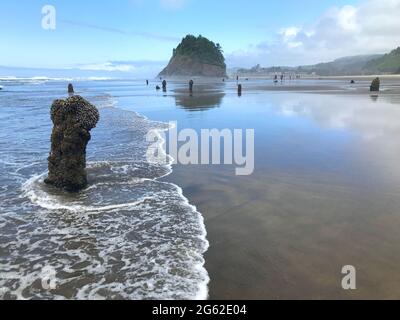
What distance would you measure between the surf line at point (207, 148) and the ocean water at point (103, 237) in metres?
1.12

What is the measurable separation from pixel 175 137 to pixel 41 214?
8.17 metres

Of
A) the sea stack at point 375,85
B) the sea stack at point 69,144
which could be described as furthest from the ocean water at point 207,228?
the sea stack at point 375,85

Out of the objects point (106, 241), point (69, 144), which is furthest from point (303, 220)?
point (69, 144)

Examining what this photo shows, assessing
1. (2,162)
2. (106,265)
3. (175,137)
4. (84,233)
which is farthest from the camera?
(175,137)

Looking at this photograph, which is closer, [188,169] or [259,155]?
[188,169]

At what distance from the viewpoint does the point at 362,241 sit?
18.2 ft

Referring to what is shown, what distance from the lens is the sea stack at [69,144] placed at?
27.0 feet

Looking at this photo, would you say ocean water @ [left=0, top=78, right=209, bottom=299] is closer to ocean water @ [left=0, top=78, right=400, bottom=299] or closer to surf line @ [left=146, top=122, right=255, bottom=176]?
ocean water @ [left=0, top=78, right=400, bottom=299]

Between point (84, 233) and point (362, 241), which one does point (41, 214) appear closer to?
point (84, 233)

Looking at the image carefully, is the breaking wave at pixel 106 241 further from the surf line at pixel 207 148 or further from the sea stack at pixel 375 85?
the sea stack at pixel 375 85

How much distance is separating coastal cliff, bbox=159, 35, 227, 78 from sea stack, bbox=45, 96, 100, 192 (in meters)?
175
